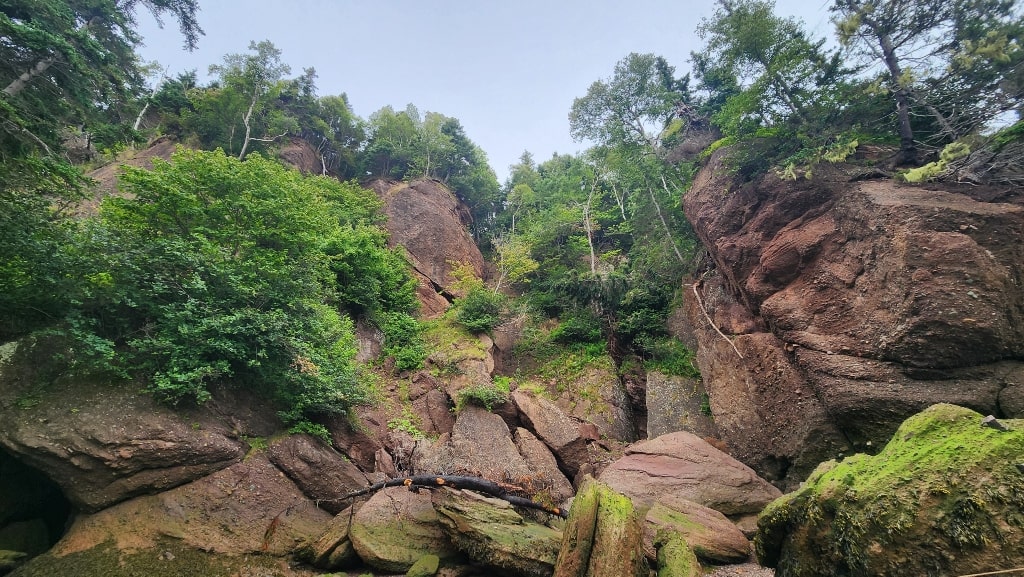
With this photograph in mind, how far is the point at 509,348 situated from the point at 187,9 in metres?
17.0

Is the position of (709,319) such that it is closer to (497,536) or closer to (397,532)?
(497,536)

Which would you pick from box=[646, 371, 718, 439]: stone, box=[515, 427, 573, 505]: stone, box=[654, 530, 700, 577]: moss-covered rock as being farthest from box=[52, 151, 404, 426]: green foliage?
box=[646, 371, 718, 439]: stone

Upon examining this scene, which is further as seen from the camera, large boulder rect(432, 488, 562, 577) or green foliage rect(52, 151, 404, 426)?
green foliage rect(52, 151, 404, 426)

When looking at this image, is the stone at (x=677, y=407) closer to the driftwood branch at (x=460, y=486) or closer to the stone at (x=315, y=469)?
the driftwood branch at (x=460, y=486)

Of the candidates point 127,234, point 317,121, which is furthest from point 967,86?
point 317,121

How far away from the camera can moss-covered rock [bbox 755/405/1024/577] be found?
2795mm

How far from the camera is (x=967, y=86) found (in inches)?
356

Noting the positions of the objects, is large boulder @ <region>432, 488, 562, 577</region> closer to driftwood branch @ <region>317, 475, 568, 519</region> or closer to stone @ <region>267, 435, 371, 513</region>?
driftwood branch @ <region>317, 475, 568, 519</region>

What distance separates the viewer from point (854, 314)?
8812 millimetres

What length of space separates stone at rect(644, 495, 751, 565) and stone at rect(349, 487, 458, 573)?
136 inches

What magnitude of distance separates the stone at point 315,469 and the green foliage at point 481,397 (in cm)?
420

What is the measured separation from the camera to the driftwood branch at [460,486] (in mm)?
7450

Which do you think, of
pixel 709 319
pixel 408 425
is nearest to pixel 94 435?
pixel 408 425

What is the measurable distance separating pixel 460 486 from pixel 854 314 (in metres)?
9.87
